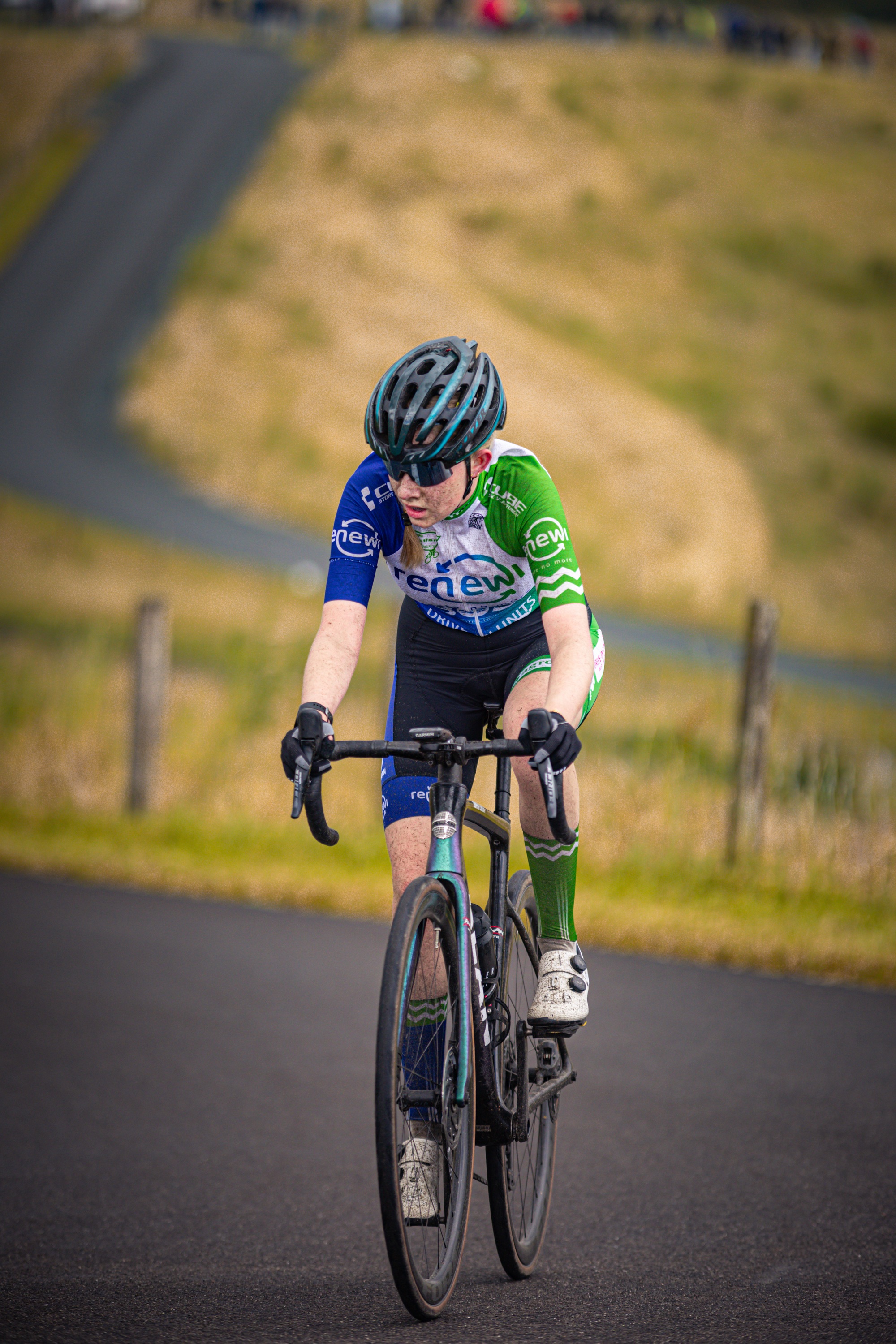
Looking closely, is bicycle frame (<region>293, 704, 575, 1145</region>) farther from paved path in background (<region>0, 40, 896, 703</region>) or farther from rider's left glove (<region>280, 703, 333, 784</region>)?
paved path in background (<region>0, 40, 896, 703</region>)

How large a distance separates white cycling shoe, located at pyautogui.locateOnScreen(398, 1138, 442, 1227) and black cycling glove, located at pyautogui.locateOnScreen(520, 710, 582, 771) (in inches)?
38.2

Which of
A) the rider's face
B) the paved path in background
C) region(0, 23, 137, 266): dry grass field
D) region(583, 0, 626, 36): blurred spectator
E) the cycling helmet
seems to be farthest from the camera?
region(583, 0, 626, 36): blurred spectator

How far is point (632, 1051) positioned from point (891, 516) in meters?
33.6

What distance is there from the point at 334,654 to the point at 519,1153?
4.95 feet

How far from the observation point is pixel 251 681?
1214cm

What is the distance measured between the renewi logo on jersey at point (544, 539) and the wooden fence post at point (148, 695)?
7.61m

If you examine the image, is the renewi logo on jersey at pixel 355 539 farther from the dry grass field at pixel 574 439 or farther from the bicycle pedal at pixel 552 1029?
the dry grass field at pixel 574 439

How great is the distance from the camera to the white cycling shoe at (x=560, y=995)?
4066mm

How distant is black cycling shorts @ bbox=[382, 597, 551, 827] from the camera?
4.21 meters

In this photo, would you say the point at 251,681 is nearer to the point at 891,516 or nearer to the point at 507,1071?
the point at 507,1071

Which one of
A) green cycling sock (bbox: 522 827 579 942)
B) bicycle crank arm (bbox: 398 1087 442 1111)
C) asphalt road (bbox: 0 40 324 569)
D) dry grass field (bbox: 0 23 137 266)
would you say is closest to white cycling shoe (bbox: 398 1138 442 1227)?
bicycle crank arm (bbox: 398 1087 442 1111)

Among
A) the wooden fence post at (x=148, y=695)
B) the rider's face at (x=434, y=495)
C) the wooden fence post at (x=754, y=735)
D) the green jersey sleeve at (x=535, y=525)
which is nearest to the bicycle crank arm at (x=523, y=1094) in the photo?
the green jersey sleeve at (x=535, y=525)

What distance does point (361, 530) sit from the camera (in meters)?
3.97

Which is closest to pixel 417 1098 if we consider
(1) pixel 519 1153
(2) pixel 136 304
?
(1) pixel 519 1153
